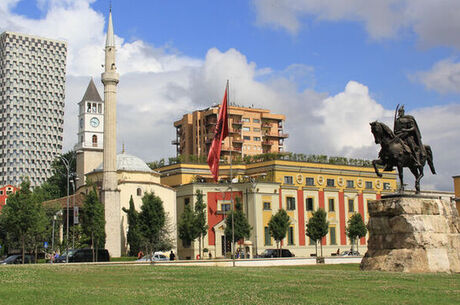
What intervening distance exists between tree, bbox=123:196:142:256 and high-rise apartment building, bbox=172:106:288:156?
5677 centimetres

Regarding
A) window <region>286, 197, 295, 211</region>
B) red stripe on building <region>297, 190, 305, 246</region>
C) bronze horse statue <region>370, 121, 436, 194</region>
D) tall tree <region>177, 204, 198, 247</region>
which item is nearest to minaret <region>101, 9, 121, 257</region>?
tall tree <region>177, 204, 198, 247</region>

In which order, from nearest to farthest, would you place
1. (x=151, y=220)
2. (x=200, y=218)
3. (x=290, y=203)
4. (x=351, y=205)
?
(x=151, y=220)
(x=200, y=218)
(x=290, y=203)
(x=351, y=205)

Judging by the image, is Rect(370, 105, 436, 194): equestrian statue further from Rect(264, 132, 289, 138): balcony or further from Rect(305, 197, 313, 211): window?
Rect(264, 132, 289, 138): balcony

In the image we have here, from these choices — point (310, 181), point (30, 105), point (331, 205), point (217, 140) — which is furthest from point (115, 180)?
point (30, 105)

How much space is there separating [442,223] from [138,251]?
4155 centimetres

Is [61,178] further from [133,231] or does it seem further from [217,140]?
[217,140]

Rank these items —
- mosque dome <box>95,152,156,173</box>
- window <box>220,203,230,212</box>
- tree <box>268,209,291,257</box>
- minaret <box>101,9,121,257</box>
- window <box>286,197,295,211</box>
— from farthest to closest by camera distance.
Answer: window <box>286,197,295,211</box>
mosque dome <box>95,152,156,173</box>
window <box>220,203,230,212</box>
tree <box>268,209,291,257</box>
minaret <box>101,9,121,257</box>

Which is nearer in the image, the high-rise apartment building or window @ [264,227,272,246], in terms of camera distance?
window @ [264,227,272,246]

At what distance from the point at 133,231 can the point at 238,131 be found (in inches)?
2603

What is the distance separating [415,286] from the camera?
17.2 metres

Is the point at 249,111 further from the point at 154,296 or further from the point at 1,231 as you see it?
the point at 154,296

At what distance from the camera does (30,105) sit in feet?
517

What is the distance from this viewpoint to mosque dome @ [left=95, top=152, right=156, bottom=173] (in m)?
71.9

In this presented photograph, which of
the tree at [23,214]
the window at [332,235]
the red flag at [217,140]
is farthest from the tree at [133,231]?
the window at [332,235]
